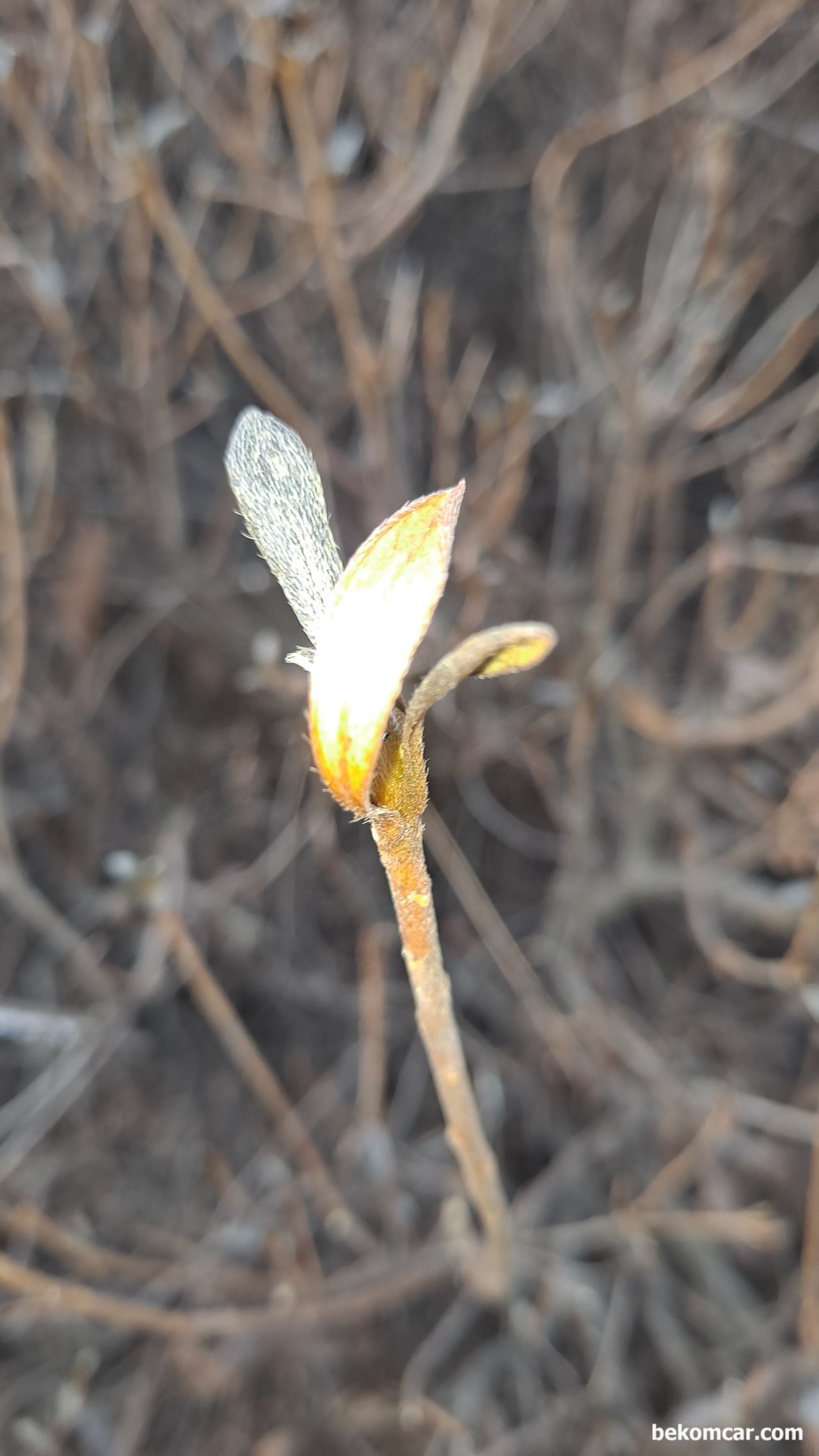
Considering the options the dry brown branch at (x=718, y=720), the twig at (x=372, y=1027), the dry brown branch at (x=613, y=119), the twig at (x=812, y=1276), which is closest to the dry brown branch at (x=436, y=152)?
the dry brown branch at (x=613, y=119)

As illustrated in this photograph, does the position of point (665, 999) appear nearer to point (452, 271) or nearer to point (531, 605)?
point (531, 605)

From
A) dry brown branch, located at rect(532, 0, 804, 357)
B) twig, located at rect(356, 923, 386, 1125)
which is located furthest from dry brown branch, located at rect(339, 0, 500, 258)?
twig, located at rect(356, 923, 386, 1125)

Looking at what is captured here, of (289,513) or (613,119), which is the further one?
(613,119)

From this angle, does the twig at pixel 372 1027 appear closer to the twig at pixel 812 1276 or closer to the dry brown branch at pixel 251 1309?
the dry brown branch at pixel 251 1309

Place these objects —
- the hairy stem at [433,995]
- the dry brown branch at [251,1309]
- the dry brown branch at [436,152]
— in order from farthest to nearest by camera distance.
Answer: the dry brown branch at [436,152]
the dry brown branch at [251,1309]
the hairy stem at [433,995]

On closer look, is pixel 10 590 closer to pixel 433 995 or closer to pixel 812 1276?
pixel 433 995

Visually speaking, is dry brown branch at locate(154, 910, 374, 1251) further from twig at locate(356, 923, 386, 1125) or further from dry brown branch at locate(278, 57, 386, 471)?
dry brown branch at locate(278, 57, 386, 471)

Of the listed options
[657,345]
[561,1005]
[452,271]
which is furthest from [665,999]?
[452,271]

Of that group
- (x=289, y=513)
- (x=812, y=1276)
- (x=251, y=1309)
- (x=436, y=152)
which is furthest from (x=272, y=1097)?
(x=436, y=152)
